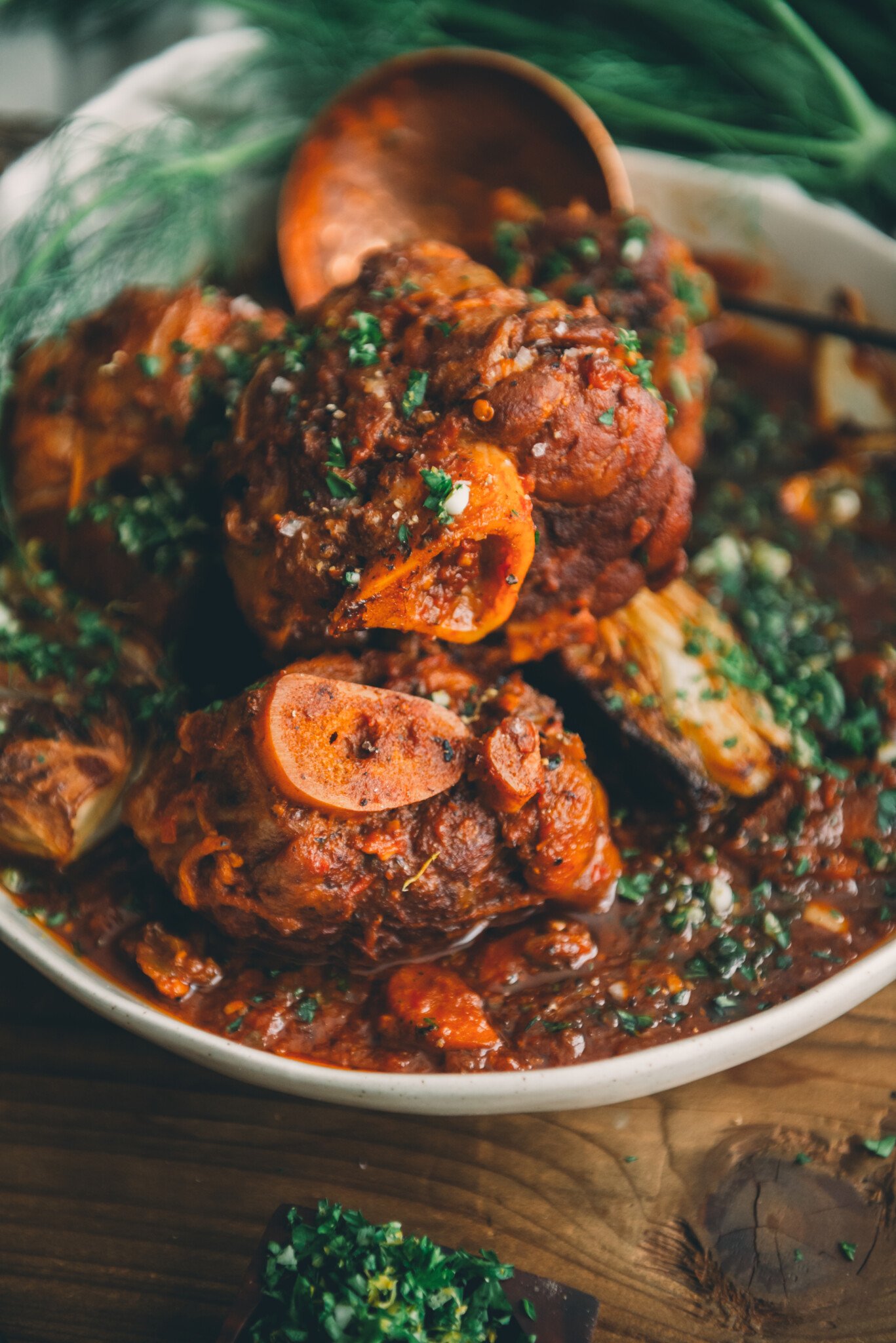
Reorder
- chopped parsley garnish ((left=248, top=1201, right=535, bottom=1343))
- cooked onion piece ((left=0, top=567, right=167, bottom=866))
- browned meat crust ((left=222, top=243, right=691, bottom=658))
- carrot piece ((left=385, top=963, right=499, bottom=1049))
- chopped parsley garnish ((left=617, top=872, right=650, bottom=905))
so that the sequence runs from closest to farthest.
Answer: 1. chopped parsley garnish ((left=248, top=1201, right=535, bottom=1343))
2. browned meat crust ((left=222, top=243, right=691, bottom=658))
3. carrot piece ((left=385, top=963, right=499, bottom=1049))
4. cooked onion piece ((left=0, top=567, right=167, bottom=866))
5. chopped parsley garnish ((left=617, top=872, right=650, bottom=905))

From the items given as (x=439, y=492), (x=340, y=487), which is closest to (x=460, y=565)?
(x=439, y=492)

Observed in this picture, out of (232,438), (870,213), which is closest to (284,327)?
(232,438)

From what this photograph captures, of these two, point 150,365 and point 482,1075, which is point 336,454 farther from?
point 482,1075

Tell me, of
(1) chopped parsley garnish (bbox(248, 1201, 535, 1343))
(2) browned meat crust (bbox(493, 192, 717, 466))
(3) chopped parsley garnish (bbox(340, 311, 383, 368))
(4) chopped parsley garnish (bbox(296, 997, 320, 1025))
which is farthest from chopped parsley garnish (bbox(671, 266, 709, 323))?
(1) chopped parsley garnish (bbox(248, 1201, 535, 1343))

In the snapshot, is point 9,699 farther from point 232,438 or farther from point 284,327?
point 284,327

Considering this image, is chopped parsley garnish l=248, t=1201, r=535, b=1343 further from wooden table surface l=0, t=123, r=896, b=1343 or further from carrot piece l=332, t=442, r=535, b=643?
carrot piece l=332, t=442, r=535, b=643

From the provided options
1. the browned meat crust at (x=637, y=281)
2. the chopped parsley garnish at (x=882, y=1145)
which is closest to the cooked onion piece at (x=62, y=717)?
the browned meat crust at (x=637, y=281)
